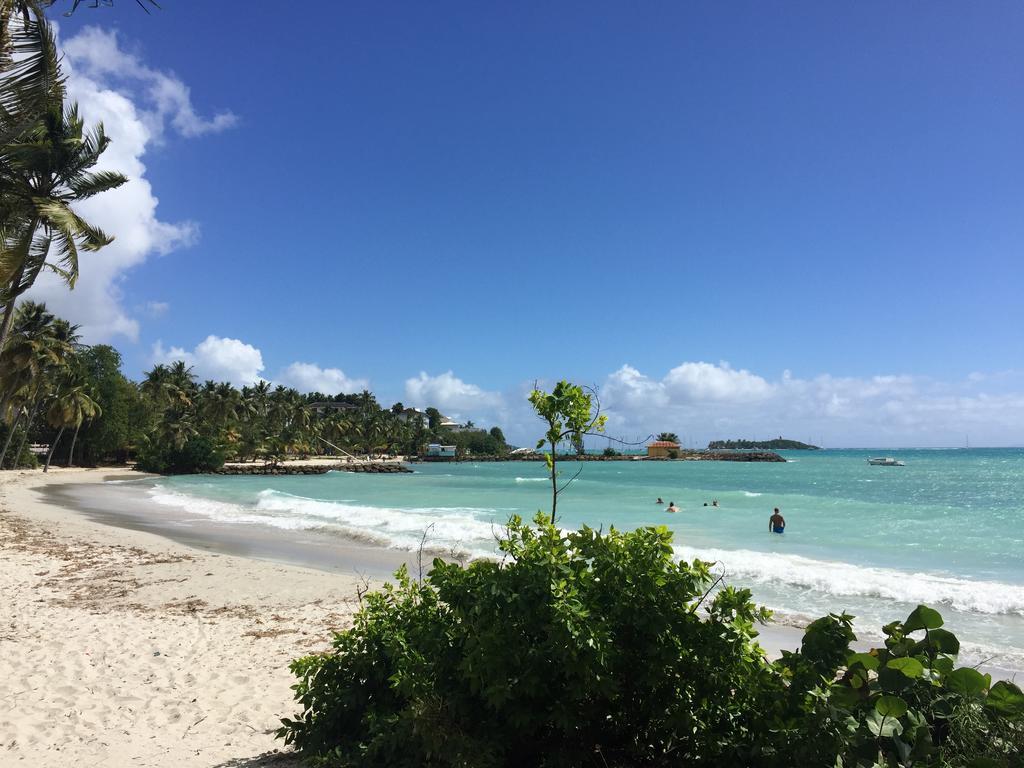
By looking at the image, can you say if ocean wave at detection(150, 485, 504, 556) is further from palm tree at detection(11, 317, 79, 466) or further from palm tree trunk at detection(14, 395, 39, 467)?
palm tree trunk at detection(14, 395, 39, 467)

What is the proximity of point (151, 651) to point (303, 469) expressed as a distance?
6645 centimetres

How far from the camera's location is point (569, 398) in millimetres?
3828

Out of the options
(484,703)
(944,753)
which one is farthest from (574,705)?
(944,753)

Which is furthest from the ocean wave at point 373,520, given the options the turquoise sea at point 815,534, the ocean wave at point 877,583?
the ocean wave at point 877,583

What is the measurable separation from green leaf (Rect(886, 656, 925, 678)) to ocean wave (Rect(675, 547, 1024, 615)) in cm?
726

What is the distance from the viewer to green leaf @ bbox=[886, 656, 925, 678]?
240cm

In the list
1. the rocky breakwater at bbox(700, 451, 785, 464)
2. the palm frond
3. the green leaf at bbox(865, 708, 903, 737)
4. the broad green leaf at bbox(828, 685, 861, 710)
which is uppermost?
the palm frond

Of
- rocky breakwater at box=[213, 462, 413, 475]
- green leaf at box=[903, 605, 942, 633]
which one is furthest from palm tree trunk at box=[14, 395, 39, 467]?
green leaf at box=[903, 605, 942, 633]

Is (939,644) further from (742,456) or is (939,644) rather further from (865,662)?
(742,456)

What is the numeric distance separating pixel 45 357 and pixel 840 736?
39.0 meters

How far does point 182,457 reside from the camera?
58.0 metres

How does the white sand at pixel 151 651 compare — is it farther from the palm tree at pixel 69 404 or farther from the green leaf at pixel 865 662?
the palm tree at pixel 69 404

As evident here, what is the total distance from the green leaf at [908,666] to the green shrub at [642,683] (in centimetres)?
1

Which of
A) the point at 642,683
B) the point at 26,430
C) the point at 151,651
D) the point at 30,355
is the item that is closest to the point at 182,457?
the point at 26,430
